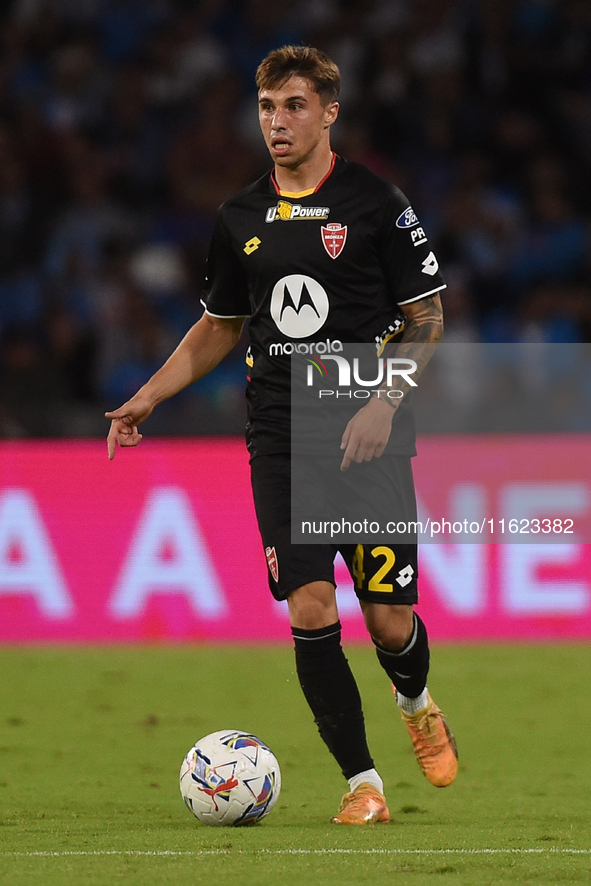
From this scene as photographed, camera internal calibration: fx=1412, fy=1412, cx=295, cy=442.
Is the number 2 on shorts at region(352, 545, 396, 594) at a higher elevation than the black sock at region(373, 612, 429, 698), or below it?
higher

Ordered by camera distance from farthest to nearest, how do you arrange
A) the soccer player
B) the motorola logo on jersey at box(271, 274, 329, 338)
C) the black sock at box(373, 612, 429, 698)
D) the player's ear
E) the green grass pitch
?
the black sock at box(373, 612, 429, 698)
the player's ear
the motorola logo on jersey at box(271, 274, 329, 338)
the soccer player
the green grass pitch

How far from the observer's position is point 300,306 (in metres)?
4.59

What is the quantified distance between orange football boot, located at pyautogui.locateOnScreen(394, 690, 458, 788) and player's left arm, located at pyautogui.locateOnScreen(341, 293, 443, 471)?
98cm

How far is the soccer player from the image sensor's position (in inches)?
176

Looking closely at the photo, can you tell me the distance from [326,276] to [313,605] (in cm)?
106

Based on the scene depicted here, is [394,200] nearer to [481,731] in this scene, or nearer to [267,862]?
[267,862]

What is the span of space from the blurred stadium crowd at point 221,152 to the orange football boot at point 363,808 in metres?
6.18

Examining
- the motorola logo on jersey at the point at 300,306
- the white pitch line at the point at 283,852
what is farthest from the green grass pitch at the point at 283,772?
the motorola logo on jersey at the point at 300,306

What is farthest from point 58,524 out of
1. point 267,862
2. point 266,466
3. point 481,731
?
point 267,862

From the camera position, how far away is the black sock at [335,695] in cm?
449

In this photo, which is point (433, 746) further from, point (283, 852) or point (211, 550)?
point (211, 550)

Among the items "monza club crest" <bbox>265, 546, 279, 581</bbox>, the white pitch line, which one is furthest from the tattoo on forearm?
the white pitch line

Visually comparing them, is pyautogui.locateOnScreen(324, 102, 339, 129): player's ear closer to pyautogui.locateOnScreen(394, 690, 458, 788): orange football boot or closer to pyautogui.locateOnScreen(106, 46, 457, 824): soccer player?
pyautogui.locateOnScreen(106, 46, 457, 824): soccer player

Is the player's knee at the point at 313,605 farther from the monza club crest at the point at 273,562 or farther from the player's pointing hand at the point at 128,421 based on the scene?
the player's pointing hand at the point at 128,421
